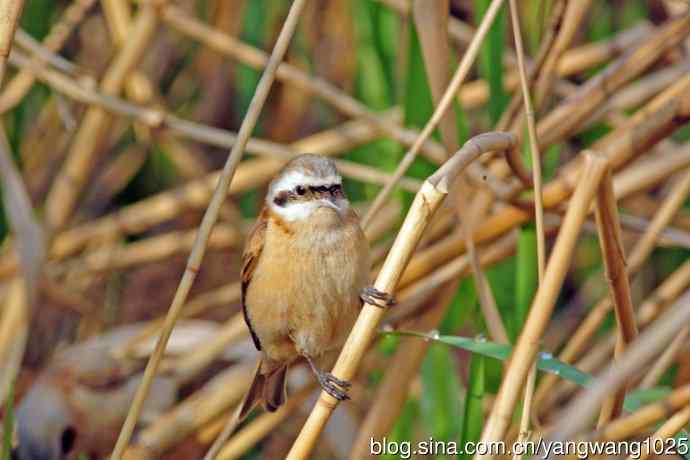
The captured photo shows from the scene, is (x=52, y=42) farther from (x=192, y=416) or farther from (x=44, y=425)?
(x=192, y=416)

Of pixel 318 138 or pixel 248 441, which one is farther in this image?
pixel 318 138

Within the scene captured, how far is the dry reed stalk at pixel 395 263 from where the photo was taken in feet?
5.87

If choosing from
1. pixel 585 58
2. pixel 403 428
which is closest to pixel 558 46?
pixel 585 58

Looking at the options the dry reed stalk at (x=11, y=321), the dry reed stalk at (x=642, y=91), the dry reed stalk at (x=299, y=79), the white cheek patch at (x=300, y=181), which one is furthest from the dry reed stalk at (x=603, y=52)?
the dry reed stalk at (x=11, y=321)

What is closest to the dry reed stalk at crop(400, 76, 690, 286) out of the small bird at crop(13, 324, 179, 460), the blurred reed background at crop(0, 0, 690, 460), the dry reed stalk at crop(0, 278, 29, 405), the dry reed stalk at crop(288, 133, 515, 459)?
the blurred reed background at crop(0, 0, 690, 460)

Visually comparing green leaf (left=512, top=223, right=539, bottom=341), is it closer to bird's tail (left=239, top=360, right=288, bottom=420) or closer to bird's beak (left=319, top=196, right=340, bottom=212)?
bird's beak (left=319, top=196, right=340, bottom=212)

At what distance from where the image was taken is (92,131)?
350cm

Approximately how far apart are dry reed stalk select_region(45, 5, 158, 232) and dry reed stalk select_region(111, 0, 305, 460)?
4.82 feet

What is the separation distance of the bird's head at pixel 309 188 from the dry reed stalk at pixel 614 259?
0.70 metres

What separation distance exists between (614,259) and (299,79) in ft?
5.64

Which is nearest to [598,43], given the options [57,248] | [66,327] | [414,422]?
[414,422]

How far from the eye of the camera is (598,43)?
3725mm

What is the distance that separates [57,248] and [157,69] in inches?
37.4

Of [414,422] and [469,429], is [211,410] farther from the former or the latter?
[469,429]
